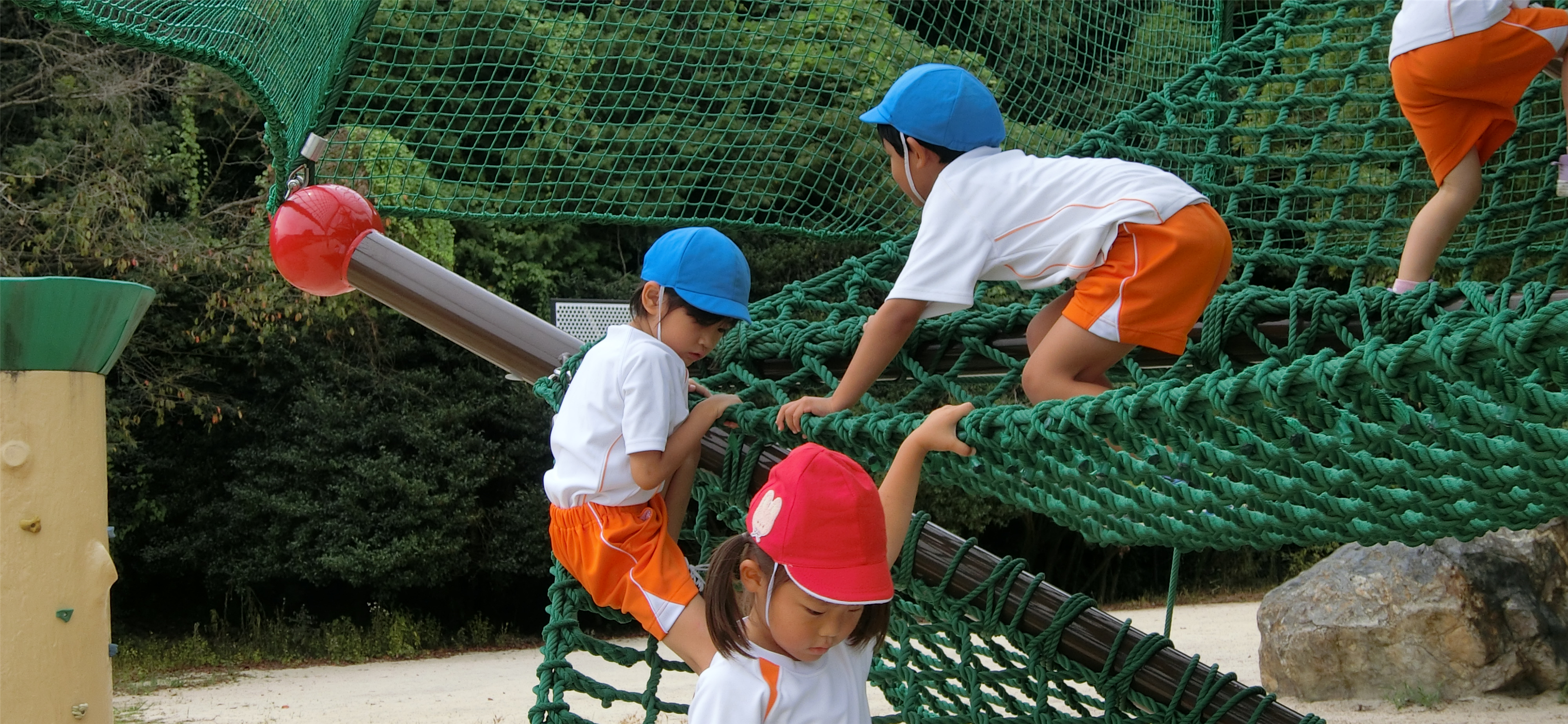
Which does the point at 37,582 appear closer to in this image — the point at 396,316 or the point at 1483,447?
the point at 1483,447

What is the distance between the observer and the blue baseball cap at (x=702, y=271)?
152cm

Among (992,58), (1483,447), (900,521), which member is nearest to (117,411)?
(992,58)

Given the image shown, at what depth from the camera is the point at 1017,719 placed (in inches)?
62.3

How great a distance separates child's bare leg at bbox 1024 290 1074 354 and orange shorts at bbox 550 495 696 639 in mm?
501

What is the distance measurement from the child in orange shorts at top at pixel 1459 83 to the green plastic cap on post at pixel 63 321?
1750 mm

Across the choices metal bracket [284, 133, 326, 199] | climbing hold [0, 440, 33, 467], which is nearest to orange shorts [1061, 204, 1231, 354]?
metal bracket [284, 133, 326, 199]

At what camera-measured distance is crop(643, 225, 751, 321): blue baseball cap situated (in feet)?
4.99

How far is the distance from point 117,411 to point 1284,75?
6.74m

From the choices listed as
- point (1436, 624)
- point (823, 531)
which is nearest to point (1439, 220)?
point (823, 531)

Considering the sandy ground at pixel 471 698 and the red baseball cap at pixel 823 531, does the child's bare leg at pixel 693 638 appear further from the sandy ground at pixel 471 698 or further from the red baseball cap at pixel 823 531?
the sandy ground at pixel 471 698

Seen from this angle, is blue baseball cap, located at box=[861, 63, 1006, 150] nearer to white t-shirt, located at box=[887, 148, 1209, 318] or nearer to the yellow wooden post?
white t-shirt, located at box=[887, 148, 1209, 318]

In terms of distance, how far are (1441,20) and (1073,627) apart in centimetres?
106

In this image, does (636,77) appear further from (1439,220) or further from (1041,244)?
(1439,220)

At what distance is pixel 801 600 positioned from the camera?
3.42ft
